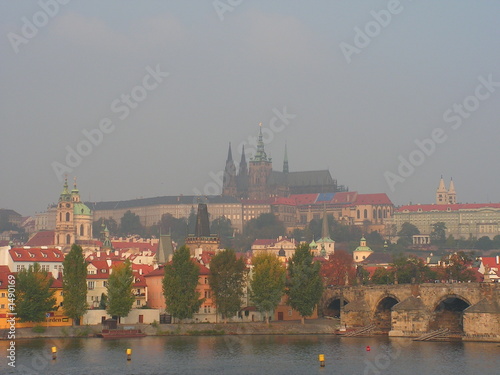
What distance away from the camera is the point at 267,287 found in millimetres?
95688

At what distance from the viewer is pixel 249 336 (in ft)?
299

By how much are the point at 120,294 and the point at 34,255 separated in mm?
19208

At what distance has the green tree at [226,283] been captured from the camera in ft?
310

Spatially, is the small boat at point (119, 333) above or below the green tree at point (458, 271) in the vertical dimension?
below

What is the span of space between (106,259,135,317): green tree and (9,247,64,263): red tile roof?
15.4 meters

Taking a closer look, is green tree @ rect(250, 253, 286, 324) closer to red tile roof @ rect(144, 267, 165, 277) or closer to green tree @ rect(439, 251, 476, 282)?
red tile roof @ rect(144, 267, 165, 277)

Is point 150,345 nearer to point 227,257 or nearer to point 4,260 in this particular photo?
point 227,257

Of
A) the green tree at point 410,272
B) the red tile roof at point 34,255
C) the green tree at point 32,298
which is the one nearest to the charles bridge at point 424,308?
the green tree at point 410,272

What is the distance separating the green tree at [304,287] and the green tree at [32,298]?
20798 millimetres

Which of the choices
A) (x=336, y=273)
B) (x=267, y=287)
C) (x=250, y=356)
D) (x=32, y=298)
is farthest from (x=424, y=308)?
(x=336, y=273)

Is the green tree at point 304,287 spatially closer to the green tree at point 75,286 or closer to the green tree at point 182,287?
the green tree at point 182,287

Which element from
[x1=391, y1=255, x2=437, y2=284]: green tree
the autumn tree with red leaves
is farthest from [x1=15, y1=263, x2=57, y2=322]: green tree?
[x1=391, y1=255, x2=437, y2=284]: green tree

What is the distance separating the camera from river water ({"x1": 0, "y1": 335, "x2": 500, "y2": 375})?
69.4m

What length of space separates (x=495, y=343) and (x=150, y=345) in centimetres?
2556
